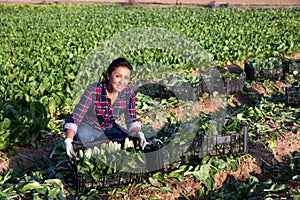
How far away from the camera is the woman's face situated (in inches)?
185

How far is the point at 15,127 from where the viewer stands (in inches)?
228

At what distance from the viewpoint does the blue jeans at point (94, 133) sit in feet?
17.0

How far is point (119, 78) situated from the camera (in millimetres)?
4734

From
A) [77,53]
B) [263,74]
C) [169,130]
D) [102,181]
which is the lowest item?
[102,181]

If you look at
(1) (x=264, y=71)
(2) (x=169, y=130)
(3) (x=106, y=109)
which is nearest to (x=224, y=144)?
(2) (x=169, y=130)

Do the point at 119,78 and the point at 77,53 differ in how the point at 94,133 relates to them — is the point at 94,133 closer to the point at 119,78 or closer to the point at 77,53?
the point at 119,78

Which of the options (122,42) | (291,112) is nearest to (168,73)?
(291,112)

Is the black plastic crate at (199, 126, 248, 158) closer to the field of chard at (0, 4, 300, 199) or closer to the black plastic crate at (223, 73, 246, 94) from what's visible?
the field of chard at (0, 4, 300, 199)

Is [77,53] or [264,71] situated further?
[77,53]

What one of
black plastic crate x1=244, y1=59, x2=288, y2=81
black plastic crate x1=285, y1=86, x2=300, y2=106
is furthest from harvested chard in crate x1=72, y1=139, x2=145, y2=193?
black plastic crate x1=244, y1=59, x2=288, y2=81

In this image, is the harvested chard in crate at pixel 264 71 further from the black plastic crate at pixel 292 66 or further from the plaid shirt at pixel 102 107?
the plaid shirt at pixel 102 107

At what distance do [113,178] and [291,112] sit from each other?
4277mm

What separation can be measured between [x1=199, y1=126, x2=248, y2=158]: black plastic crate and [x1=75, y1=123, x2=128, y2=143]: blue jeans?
3.41ft

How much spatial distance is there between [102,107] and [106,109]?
0.07m
